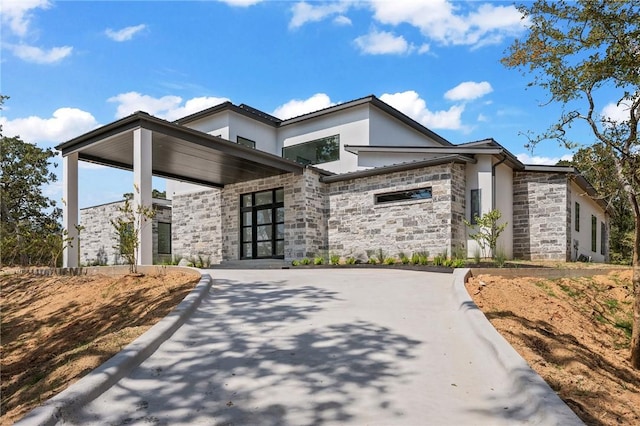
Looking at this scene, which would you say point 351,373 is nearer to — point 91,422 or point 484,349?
point 484,349

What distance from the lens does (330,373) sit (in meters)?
4.30

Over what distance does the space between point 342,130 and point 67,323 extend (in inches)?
532

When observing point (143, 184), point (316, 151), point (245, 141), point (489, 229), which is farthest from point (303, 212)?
point (489, 229)

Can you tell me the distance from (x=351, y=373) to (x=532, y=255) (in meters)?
13.5

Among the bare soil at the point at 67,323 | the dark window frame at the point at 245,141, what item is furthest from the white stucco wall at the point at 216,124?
the bare soil at the point at 67,323

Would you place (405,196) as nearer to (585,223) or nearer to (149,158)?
(149,158)

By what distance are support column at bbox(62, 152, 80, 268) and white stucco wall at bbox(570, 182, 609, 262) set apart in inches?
637

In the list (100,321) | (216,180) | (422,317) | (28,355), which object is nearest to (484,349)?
(422,317)

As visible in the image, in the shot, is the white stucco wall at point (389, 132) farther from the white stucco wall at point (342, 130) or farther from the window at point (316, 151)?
the window at point (316, 151)

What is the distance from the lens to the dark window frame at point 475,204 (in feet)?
47.6

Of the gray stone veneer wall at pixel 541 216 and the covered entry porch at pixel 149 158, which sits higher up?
the covered entry porch at pixel 149 158

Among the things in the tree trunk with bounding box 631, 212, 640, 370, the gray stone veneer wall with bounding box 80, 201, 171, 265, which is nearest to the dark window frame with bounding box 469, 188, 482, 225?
the tree trunk with bounding box 631, 212, 640, 370

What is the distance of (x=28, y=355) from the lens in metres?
6.34

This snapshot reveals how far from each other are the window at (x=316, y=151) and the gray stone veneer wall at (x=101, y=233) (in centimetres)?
702
